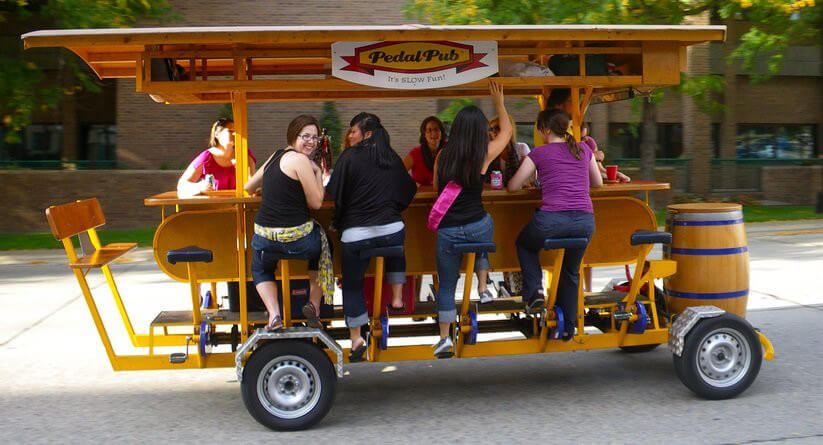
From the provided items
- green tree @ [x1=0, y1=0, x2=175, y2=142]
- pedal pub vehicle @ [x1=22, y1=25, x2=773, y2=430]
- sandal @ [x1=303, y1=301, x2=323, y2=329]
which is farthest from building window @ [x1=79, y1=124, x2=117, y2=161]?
sandal @ [x1=303, y1=301, x2=323, y2=329]

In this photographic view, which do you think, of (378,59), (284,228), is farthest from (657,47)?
(284,228)

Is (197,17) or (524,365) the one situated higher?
(197,17)

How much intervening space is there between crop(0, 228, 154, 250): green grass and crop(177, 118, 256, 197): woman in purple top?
1008cm

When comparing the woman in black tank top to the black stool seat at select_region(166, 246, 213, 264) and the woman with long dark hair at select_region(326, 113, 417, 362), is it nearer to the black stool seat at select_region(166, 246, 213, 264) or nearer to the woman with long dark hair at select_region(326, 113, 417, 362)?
the woman with long dark hair at select_region(326, 113, 417, 362)

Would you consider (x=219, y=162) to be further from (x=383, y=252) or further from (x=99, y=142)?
(x=99, y=142)

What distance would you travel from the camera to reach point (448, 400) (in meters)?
6.51

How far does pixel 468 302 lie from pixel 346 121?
52.7ft

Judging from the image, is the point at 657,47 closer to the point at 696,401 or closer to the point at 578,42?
the point at 578,42

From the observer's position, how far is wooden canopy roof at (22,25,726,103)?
5.66 metres

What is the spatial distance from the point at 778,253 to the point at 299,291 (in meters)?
9.73

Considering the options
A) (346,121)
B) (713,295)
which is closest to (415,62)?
(713,295)

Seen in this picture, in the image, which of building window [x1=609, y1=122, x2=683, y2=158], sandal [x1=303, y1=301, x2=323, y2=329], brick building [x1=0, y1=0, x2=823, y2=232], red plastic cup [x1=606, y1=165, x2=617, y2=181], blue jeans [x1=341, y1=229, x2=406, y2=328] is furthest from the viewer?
building window [x1=609, y1=122, x2=683, y2=158]

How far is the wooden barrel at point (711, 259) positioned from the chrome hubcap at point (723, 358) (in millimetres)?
419

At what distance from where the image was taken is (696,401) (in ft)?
20.5
